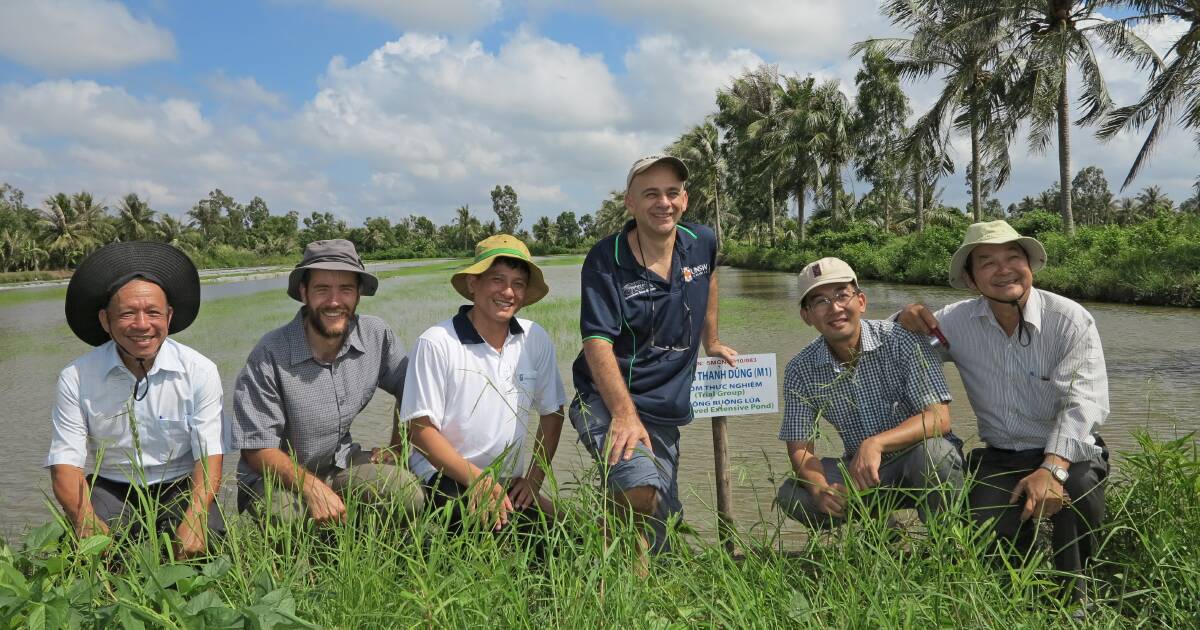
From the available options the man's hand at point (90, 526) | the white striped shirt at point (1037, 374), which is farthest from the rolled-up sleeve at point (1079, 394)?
the man's hand at point (90, 526)

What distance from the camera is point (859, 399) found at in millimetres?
2969

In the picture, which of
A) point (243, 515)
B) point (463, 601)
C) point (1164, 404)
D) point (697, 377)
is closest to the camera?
point (463, 601)

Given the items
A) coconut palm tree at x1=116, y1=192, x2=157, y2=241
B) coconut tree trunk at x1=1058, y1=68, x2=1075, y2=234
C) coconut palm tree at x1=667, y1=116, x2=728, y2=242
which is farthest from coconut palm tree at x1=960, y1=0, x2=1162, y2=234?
coconut palm tree at x1=116, y1=192, x2=157, y2=241

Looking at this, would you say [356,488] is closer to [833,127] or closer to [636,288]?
[636,288]

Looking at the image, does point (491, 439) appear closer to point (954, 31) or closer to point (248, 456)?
point (248, 456)

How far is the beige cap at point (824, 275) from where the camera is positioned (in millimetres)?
2859

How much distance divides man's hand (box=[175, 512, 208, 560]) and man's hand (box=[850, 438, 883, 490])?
2168 mm

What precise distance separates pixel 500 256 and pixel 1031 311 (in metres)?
2.04

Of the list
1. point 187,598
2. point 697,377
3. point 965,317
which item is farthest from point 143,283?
point 965,317

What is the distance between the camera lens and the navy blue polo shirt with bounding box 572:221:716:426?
301 cm

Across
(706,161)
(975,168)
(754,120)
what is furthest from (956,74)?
(706,161)

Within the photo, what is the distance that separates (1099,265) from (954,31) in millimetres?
7815

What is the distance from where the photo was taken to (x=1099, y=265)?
16.2 metres

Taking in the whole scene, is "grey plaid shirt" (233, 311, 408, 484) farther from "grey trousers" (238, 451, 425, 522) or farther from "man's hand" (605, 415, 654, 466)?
"man's hand" (605, 415, 654, 466)
